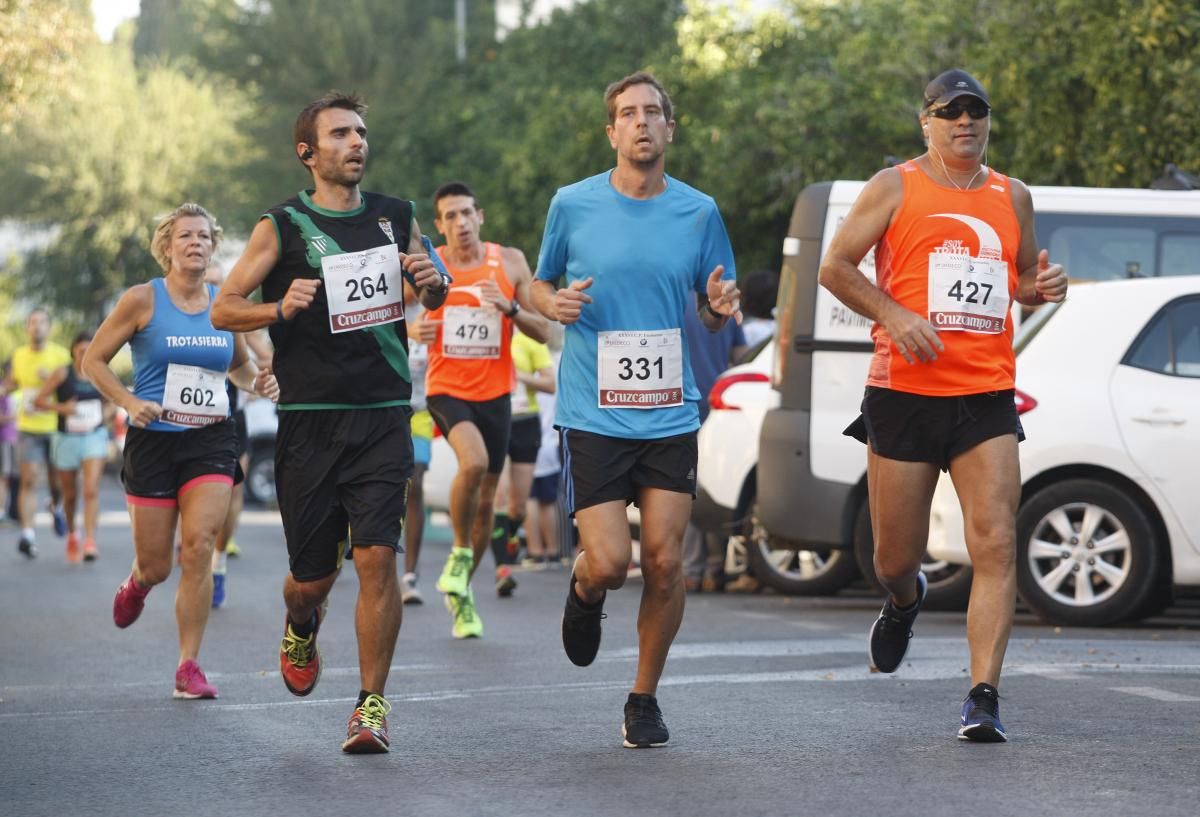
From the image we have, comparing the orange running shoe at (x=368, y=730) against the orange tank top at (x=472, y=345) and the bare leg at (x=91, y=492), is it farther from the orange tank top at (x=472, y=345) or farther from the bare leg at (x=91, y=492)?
the bare leg at (x=91, y=492)

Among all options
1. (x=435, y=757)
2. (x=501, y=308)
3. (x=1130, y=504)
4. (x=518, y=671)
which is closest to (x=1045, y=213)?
(x=1130, y=504)

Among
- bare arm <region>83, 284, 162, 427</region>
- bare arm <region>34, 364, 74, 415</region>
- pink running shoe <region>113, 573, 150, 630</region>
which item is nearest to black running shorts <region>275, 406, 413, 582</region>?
bare arm <region>83, 284, 162, 427</region>

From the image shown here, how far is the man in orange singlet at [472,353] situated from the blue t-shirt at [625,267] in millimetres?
4424

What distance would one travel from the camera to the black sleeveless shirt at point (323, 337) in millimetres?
7324

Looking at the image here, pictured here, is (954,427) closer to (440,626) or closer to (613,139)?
(613,139)

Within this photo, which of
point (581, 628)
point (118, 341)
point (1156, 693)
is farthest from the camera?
point (118, 341)

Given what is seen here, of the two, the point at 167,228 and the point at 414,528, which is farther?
the point at 414,528

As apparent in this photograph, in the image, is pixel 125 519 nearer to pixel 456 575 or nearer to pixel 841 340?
pixel 456 575

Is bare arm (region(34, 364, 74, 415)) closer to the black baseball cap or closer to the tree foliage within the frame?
the tree foliage

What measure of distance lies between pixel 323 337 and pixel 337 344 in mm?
51

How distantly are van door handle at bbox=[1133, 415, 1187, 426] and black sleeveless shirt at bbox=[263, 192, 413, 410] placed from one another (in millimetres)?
5007

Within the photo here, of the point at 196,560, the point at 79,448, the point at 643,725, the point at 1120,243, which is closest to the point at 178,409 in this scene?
the point at 196,560

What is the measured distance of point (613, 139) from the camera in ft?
24.1

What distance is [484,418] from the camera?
12.0 metres
